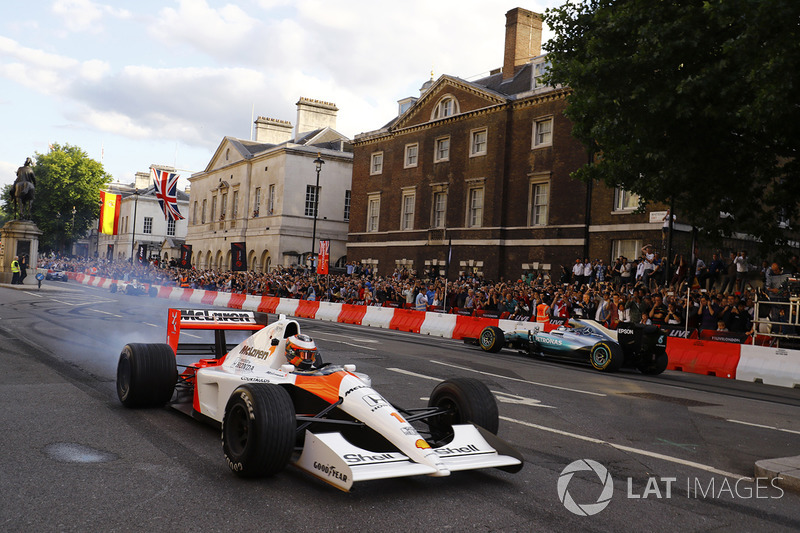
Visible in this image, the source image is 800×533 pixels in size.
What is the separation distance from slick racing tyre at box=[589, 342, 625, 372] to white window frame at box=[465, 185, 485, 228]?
75.4 ft

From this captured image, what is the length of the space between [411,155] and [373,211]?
523cm

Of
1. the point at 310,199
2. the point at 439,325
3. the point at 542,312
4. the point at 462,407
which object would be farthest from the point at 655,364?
Answer: the point at 310,199

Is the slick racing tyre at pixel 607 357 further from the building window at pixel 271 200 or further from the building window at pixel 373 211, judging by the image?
the building window at pixel 271 200

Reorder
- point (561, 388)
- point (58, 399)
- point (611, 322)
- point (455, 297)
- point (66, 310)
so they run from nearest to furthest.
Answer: point (58, 399), point (561, 388), point (611, 322), point (66, 310), point (455, 297)

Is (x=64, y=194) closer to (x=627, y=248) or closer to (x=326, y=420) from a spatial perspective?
(x=627, y=248)

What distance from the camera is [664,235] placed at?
2789 centimetres

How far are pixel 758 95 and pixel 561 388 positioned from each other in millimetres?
6369

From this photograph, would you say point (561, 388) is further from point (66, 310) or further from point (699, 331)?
point (66, 310)

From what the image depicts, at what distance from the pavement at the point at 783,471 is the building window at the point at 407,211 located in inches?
1456

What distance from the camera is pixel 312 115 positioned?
61.9m

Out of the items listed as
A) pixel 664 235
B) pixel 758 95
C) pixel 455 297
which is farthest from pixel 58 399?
pixel 664 235

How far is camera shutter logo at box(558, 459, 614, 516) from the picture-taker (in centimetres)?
510

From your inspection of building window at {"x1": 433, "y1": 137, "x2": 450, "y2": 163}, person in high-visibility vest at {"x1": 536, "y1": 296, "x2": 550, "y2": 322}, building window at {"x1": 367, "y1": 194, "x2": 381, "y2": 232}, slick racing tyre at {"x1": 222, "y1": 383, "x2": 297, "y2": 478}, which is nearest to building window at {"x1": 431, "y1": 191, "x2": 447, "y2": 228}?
building window at {"x1": 433, "y1": 137, "x2": 450, "y2": 163}

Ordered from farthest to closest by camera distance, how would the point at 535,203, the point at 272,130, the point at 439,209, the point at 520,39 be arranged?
the point at 272,130, the point at 439,209, the point at 520,39, the point at 535,203
